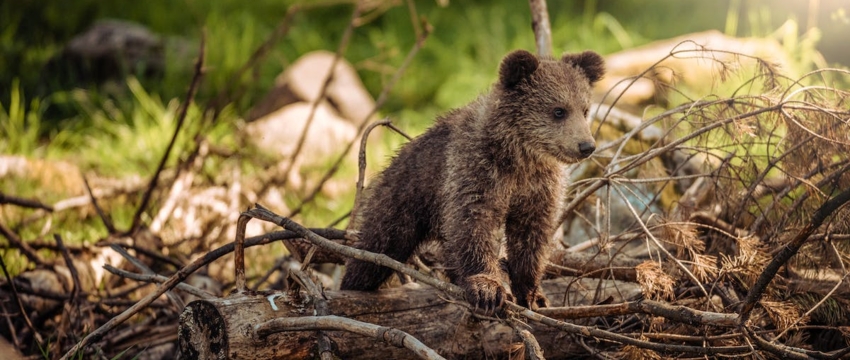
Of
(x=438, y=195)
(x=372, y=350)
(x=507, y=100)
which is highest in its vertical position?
(x=507, y=100)

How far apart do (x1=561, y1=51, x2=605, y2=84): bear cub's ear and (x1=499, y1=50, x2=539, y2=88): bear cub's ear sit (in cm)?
27

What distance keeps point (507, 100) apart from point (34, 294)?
9.04 feet

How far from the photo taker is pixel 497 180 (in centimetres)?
383

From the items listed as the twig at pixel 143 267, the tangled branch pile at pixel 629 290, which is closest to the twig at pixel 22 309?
the tangled branch pile at pixel 629 290

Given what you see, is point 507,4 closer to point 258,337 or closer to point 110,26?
point 110,26

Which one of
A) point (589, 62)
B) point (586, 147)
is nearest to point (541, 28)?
point (589, 62)

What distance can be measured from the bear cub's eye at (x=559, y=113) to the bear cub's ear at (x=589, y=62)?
0.30 meters

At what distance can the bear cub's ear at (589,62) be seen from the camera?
158 inches

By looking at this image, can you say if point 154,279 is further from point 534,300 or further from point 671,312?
point 671,312

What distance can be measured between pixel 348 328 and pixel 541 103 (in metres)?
1.29

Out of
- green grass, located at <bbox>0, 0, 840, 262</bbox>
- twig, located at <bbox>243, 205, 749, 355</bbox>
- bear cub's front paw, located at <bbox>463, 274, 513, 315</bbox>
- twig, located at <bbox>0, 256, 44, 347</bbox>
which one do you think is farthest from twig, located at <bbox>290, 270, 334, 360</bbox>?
green grass, located at <bbox>0, 0, 840, 262</bbox>

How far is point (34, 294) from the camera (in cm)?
482

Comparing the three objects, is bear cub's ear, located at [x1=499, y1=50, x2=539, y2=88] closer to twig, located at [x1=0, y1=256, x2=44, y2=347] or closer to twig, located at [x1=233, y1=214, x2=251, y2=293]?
twig, located at [x1=233, y1=214, x2=251, y2=293]

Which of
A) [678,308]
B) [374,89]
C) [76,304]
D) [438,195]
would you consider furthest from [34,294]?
[374,89]
